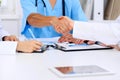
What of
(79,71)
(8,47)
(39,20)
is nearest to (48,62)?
(79,71)

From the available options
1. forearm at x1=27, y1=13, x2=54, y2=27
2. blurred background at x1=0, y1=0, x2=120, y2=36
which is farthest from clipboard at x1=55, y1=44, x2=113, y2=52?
blurred background at x1=0, y1=0, x2=120, y2=36

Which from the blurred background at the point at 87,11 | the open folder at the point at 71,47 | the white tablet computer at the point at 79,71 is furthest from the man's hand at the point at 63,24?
the blurred background at the point at 87,11

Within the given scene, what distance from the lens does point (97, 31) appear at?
4.88ft

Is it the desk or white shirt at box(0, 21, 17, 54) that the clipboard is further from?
white shirt at box(0, 21, 17, 54)

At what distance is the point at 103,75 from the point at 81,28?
1.74 feet

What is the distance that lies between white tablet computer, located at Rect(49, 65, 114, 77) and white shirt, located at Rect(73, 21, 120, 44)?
0.37 meters

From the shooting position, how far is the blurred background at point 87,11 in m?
2.97

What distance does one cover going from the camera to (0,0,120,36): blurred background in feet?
9.75

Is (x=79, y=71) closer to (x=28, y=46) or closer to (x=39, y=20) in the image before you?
(x=28, y=46)

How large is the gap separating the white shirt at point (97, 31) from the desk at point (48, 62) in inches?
3.6

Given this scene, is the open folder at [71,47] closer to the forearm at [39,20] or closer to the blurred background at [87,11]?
the forearm at [39,20]

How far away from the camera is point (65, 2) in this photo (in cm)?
213

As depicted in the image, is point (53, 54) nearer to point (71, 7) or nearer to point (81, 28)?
point (81, 28)

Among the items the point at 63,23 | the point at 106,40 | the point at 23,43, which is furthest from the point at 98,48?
the point at 23,43
